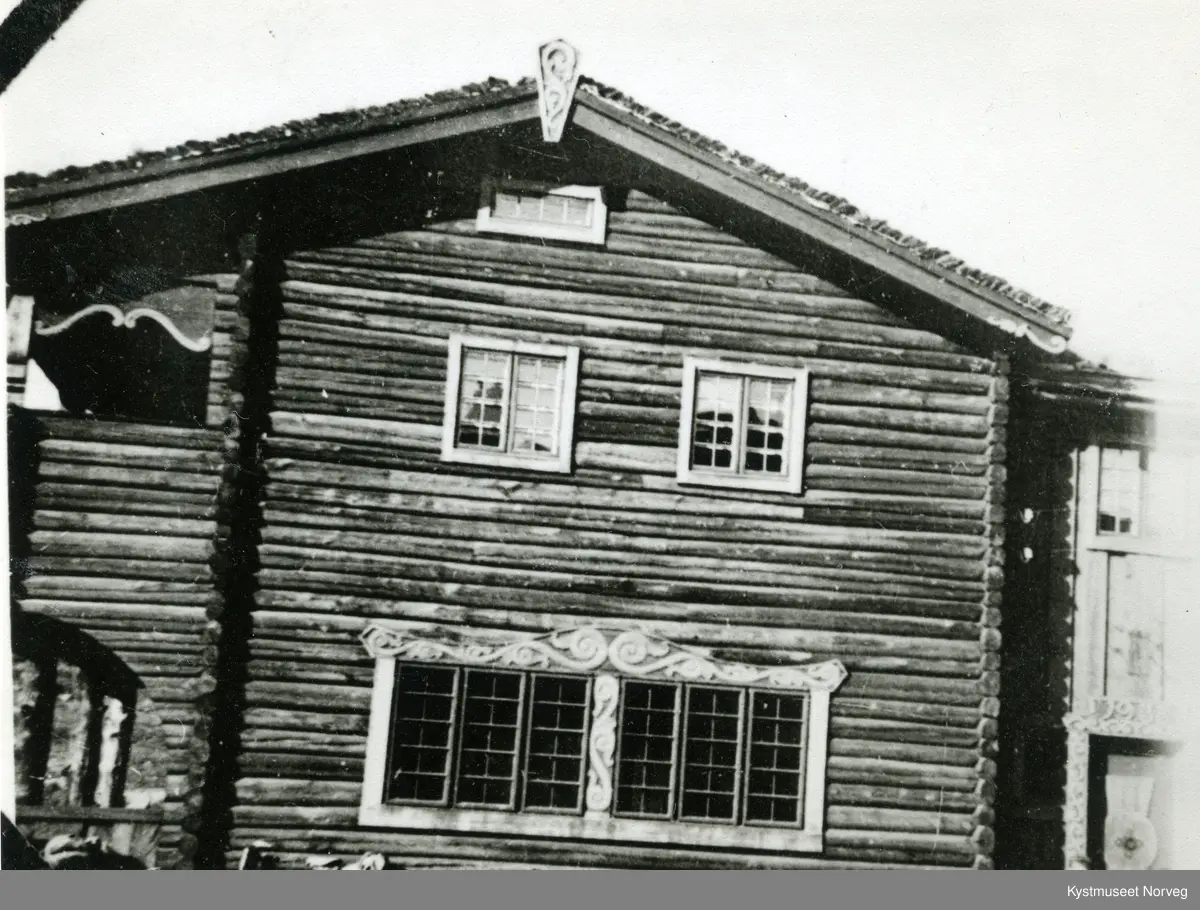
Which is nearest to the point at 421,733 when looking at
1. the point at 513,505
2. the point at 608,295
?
the point at 513,505

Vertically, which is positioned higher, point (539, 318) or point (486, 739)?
point (539, 318)

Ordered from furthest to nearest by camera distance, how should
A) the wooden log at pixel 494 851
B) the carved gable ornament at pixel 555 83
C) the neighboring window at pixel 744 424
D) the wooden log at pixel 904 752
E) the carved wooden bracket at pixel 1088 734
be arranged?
1. the carved wooden bracket at pixel 1088 734
2. the neighboring window at pixel 744 424
3. the wooden log at pixel 904 752
4. the wooden log at pixel 494 851
5. the carved gable ornament at pixel 555 83

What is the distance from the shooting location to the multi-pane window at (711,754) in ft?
31.7

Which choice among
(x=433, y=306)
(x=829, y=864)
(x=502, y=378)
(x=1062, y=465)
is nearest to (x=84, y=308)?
(x=433, y=306)

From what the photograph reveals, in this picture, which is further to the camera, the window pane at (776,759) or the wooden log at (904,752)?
the wooden log at (904,752)

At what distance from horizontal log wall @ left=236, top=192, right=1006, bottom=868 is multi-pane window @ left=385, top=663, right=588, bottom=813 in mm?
380

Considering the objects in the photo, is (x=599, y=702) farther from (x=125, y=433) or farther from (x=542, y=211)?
(x=125, y=433)

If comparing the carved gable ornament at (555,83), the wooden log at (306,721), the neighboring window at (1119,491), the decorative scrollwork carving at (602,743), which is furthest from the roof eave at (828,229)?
the wooden log at (306,721)

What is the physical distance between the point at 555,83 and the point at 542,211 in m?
1.34

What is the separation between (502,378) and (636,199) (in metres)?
2.35

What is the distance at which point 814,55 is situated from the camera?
8898 mm

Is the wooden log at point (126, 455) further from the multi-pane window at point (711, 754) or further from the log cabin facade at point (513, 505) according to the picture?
the multi-pane window at point (711, 754)

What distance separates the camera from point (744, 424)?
1010 cm

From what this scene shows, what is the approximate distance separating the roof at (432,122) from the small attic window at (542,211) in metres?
0.76
